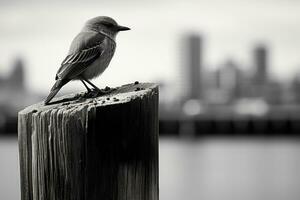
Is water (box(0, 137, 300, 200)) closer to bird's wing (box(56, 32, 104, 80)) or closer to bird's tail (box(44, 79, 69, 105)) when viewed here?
bird's wing (box(56, 32, 104, 80))

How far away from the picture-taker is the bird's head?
5473 millimetres

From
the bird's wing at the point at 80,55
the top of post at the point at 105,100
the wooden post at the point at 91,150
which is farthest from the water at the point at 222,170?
the wooden post at the point at 91,150

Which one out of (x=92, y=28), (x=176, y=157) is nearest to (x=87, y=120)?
(x=92, y=28)

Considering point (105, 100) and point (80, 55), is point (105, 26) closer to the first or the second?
point (80, 55)

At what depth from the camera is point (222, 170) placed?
61.5 meters

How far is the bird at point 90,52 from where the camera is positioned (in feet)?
15.8

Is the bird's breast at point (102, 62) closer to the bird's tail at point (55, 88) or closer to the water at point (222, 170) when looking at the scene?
the bird's tail at point (55, 88)

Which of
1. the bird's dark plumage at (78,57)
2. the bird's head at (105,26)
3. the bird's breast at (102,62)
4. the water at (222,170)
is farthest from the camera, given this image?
the water at (222,170)

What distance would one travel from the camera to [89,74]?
5070mm

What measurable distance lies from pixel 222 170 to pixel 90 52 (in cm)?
5742

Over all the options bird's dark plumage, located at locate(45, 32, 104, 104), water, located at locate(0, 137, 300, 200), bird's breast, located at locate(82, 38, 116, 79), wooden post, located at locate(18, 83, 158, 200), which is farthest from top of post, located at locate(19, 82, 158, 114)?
water, located at locate(0, 137, 300, 200)

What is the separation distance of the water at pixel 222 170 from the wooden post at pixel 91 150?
34659mm

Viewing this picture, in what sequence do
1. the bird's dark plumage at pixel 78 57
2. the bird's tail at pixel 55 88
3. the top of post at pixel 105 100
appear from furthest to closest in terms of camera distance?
the bird's dark plumage at pixel 78 57, the bird's tail at pixel 55 88, the top of post at pixel 105 100

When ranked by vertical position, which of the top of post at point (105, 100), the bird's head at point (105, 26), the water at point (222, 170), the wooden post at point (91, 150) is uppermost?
the bird's head at point (105, 26)
